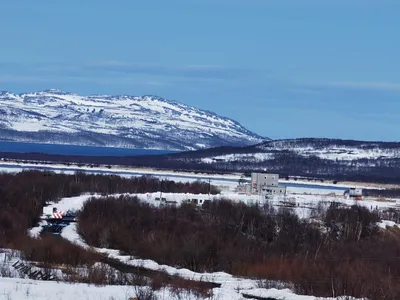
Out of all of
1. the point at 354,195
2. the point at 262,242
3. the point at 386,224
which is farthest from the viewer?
the point at 354,195

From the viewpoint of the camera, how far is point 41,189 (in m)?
82.0

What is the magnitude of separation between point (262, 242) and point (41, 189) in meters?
33.8

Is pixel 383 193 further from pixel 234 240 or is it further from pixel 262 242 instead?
pixel 234 240

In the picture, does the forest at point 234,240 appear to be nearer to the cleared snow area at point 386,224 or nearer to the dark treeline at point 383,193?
the cleared snow area at point 386,224

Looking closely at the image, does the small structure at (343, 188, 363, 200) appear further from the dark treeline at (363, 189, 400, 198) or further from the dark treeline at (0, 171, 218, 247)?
the dark treeline at (0, 171, 218, 247)

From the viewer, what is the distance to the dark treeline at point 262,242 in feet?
110

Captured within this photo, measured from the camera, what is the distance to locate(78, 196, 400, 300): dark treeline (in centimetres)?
3353

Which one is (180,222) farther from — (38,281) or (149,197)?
(38,281)

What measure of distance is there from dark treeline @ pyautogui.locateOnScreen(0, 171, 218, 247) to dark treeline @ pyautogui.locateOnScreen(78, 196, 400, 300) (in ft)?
13.2

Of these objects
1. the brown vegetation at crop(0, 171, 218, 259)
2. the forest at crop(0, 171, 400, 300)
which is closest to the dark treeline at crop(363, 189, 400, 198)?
the brown vegetation at crop(0, 171, 218, 259)

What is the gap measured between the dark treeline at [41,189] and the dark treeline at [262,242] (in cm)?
402

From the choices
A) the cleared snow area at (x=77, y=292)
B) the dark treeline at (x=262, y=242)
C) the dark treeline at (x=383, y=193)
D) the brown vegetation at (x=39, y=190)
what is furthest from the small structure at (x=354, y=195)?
the cleared snow area at (x=77, y=292)

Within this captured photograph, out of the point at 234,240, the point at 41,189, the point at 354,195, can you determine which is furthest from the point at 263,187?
the point at 234,240

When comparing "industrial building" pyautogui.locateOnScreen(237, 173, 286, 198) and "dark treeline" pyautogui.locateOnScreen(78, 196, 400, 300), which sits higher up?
"industrial building" pyautogui.locateOnScreen(237, 173, 286, 198)
